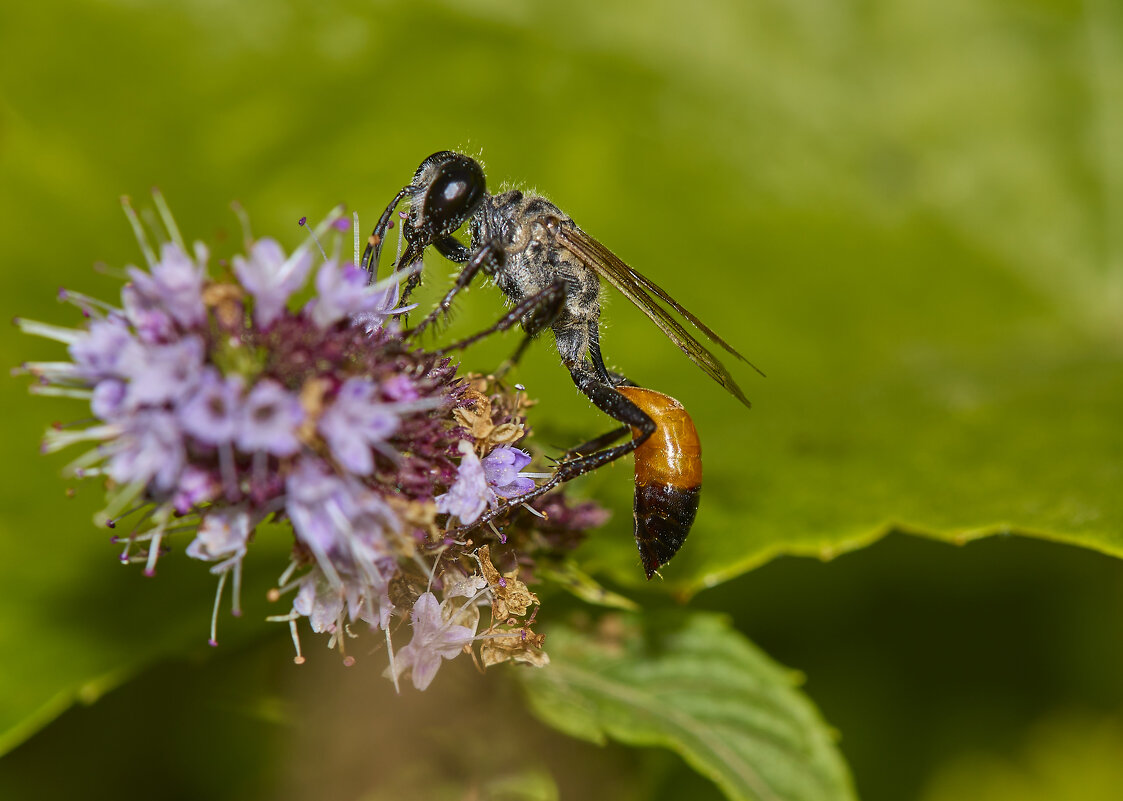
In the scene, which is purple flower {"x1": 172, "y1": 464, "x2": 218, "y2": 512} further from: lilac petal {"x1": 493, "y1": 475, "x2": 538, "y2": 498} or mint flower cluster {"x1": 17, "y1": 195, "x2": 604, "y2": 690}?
lilac petal {"x1": 493, "y1": 475, "x2": 538, "y2": 498}

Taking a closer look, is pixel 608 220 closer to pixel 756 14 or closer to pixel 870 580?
pixel 756 14

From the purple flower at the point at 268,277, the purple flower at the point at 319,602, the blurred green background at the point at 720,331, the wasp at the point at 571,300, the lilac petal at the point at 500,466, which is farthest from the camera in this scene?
the blurred green background at the point at 720,331

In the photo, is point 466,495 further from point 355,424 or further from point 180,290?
point 180,290

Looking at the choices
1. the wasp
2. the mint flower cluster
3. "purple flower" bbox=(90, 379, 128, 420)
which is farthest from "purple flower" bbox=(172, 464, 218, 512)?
the wasp

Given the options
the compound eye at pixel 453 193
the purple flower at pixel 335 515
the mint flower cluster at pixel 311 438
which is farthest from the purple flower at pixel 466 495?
the compound eye at pixel 453 193

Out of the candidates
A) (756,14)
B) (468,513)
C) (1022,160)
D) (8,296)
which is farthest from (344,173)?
(1022,160)

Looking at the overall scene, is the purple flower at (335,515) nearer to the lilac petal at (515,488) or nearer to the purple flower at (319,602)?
the purple flower at (319,602)

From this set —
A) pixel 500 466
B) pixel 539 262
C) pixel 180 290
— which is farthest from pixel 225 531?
pixel 539 262
